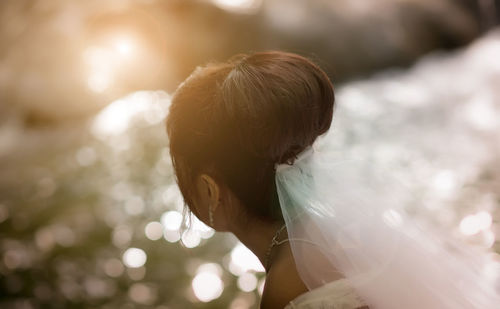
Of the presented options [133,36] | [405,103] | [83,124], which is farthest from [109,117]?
[405,103]

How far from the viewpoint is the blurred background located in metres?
4.71

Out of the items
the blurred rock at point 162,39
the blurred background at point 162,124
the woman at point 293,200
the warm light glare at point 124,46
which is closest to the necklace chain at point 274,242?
the woman at point 293,200

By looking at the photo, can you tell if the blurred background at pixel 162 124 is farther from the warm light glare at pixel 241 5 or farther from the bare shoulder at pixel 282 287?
the bare shoulder at pixel 282 287

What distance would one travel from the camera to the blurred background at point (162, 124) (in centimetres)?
471

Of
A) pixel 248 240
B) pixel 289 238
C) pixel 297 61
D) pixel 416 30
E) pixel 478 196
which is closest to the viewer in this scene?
pixel 297 61

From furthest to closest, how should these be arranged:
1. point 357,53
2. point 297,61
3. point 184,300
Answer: point 357,53, point 184,300, point 297,61

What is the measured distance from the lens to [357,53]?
11508 millimetres

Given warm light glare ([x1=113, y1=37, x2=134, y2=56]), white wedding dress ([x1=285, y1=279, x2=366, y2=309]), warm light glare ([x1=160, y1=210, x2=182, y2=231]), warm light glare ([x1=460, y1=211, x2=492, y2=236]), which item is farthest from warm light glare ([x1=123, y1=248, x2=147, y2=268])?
warm light glare ([x1=113, y1=37, x2=134, y2=56])

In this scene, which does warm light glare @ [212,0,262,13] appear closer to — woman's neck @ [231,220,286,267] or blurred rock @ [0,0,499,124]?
blurred rock @ [0,0,499,124]

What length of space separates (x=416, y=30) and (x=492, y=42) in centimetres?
172

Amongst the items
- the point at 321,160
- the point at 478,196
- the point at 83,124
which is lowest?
the point at 83,124

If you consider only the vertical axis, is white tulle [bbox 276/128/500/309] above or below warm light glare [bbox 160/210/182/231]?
above

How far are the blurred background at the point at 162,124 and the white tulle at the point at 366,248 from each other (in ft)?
1.18

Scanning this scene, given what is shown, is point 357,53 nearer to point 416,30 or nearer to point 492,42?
point 416,30
